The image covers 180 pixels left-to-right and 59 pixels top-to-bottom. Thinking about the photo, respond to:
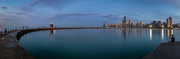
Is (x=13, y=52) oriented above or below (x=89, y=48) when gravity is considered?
above

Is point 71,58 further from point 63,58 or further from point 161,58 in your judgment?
point 161,58

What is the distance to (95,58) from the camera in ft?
32.1

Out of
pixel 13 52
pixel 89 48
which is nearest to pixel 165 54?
pixel 89 48

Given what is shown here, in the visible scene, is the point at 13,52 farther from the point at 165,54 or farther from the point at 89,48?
the point at 165,54

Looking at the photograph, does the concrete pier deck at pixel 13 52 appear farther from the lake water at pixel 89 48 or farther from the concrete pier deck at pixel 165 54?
the concrete pier deck at pixel 165 54

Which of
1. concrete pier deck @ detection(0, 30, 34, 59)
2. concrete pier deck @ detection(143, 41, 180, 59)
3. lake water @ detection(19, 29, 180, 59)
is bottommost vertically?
lake water @ detection(19, 29, 180, 59)

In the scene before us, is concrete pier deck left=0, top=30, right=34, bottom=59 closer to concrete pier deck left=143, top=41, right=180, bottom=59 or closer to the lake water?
the lake water

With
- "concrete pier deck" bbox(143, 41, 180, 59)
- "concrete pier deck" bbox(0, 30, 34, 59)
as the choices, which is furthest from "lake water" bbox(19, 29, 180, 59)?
"concrete pier deck" bbox(0, 30, 34, 59)

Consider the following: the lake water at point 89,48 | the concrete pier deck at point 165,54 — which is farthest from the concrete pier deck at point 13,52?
the concrete pier deck at point 165,54

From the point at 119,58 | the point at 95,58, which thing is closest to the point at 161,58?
the point at 119,58

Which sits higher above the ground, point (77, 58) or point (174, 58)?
point (174, 58)

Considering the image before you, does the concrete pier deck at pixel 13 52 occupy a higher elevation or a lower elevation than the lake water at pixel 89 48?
higher

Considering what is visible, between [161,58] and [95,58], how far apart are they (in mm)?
5244

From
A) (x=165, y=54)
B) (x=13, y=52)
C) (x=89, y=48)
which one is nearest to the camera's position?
(x=165, y=54)
